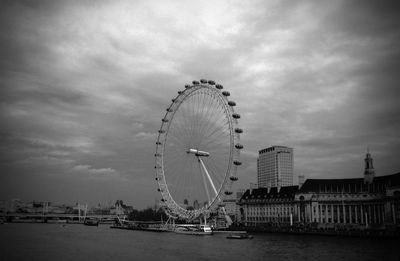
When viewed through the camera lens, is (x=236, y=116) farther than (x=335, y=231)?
No

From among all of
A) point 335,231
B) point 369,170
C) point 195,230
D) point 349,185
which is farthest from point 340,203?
point 195,230

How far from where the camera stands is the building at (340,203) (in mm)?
95375

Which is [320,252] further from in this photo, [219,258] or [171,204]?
[171,204]

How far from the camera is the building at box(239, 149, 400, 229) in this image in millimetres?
95375

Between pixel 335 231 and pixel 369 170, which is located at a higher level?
pixel 369 170

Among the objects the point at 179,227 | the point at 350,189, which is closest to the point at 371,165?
the point at 350,189

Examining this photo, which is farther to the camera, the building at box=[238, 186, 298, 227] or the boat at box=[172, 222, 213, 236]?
the building at box=[238, 186, 298, 227]

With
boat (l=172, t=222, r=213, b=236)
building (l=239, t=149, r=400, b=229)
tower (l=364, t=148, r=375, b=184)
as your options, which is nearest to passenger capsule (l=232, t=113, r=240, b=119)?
boat (l=172, t=222, r=213, b=236)

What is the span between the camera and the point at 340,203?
108 metres

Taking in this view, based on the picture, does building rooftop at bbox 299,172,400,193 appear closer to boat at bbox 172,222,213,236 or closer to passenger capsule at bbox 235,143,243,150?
boat at bbox 172,222,213,236

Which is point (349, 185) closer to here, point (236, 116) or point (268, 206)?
point (268, 206)

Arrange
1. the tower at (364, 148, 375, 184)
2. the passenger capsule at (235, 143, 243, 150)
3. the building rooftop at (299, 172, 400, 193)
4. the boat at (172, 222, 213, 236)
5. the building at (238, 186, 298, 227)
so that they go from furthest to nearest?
the building at (238, 186, 298, 227) < the tower at (364, 148, 375, 184) < the building rooftop at (299, 172, 400, 193) < the boat at (172, 222, 213, 236) < the passenger capsule at (235, 143, 243, 150)

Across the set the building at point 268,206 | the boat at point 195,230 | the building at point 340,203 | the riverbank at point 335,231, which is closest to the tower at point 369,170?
the building at point 340,203

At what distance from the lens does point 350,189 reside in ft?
356
